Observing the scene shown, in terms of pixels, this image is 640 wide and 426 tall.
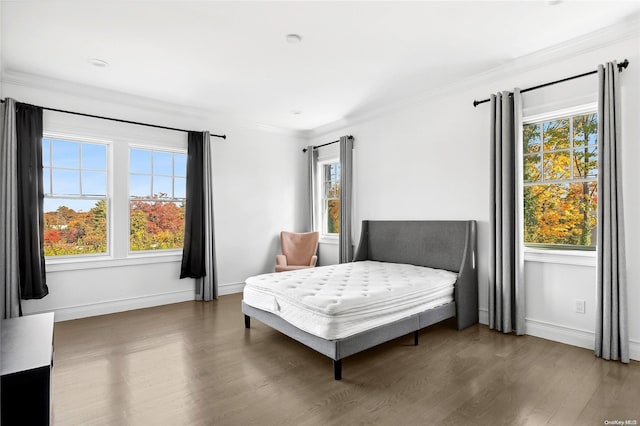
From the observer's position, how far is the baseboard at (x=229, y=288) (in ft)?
17.0

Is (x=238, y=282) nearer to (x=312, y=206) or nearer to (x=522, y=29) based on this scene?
(x=312, y=206)

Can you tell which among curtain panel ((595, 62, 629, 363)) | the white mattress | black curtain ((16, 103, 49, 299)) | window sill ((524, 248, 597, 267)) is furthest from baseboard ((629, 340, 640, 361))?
black curtain ((16, 103, 49, 299))

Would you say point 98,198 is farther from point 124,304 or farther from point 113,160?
point 124,304

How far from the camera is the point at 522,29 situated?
2910mm

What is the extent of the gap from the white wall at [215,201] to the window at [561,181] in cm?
359

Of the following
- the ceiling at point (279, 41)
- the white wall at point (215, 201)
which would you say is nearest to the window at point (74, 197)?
the white wall at point (215, 201)

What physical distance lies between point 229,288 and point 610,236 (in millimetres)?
4498

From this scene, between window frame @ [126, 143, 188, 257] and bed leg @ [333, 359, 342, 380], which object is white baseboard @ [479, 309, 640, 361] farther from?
window frame @ [126, 143, 188, 257]

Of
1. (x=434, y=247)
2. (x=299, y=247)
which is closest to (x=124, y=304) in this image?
(x=299, y=247)

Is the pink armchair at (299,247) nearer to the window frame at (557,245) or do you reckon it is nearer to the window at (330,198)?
the window at (330,198)

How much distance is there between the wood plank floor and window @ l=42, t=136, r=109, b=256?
3.67 feet

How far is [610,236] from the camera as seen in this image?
9.21 ft

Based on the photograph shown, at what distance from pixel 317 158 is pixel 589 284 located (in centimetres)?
410

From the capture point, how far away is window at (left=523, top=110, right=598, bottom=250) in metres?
3.23
